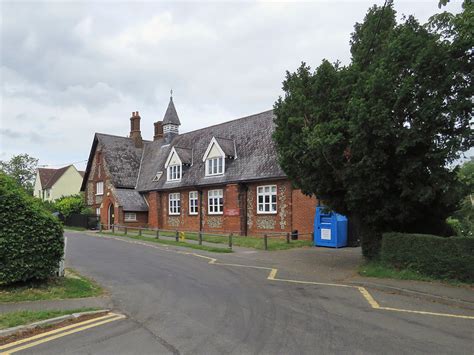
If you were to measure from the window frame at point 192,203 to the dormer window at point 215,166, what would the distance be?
235 centimetres

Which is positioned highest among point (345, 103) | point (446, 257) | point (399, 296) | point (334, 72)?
point (334, 72)

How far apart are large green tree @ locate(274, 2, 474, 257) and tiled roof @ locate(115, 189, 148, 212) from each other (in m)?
24.3

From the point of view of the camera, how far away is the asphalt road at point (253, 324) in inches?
236

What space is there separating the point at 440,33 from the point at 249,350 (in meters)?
9.35

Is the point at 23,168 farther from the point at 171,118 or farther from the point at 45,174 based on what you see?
the point at 171,118

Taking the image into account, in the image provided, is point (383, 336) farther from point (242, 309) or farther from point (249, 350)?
point (242, 309)

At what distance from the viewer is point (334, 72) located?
13.8 metres

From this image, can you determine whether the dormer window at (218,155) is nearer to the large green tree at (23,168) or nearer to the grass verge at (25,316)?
the grass verge at (25,316)

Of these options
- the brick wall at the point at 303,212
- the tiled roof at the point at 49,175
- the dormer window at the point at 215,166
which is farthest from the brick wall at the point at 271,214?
the tiled roof at the point at 49,175

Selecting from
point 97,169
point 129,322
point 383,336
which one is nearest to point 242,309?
point 129,322

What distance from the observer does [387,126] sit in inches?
447

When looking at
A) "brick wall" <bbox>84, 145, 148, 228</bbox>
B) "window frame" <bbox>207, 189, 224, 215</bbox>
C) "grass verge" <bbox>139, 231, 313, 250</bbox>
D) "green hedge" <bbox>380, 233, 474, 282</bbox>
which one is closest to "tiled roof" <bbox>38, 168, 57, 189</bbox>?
"brick wall" <bbox>84, 145, 148, 228</bbox>

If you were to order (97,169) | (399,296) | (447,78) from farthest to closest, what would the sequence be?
(97,169) < (447,78) < (399,296)

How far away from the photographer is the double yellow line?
238 inches
